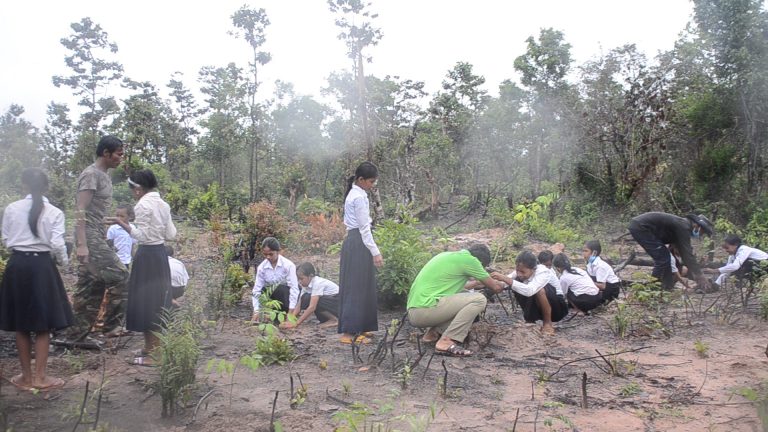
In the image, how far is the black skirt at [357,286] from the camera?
540cm

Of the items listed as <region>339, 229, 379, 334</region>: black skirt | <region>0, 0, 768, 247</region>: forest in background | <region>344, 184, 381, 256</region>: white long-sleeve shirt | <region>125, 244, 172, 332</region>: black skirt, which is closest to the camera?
<region>125, 244, 172, 332</region>: black skirt

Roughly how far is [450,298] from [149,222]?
257 cm

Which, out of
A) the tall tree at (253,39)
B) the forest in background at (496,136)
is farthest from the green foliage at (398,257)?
the tall tree at (253,39)

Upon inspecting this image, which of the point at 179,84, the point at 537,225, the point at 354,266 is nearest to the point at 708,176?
the point at 537,225

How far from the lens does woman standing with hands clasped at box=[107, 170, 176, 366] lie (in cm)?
447

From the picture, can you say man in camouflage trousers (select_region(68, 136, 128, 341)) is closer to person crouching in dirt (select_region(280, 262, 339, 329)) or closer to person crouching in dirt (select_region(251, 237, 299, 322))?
person crouching in dirt (select_region(251, 237, 299, 322))

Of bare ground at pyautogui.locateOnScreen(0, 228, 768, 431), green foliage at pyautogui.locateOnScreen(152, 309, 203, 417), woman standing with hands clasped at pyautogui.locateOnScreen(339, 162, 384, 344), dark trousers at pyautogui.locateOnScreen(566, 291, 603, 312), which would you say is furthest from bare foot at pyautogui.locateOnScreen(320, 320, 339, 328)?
green foliage at pyautogui.locateOnScreen(152, 309, 203, 417)

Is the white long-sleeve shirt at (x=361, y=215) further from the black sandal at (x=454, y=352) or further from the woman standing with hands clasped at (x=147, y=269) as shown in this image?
the woman standing with hands clasped at (x=147, y=269)

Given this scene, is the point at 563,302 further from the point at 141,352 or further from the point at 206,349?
the point at 141,352

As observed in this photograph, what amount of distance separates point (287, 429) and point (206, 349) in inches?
78.9

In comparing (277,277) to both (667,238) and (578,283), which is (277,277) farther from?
(667,238)

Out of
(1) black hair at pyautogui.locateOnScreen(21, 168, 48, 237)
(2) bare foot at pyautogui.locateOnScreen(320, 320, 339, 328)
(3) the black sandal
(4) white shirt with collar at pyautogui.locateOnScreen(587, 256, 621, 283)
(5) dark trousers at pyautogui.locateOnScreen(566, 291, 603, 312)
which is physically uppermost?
(1) black hair at pyautogui.locateOnScreen(21, 168, 48, 237)

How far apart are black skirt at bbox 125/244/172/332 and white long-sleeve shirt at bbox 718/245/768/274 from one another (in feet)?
21.6

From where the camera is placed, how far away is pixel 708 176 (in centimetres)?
1380
